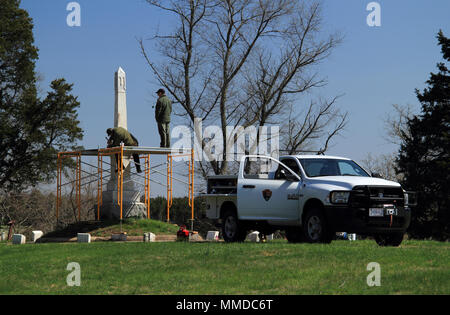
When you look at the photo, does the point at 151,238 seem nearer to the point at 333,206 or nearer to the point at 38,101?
the point at 333,206

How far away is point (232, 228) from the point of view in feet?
61.0

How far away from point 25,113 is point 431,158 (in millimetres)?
24465

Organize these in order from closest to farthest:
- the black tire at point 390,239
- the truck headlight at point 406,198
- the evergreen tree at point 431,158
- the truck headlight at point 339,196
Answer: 1. the truck headlight at point 339,196
2. the truck headlight at point 406,198
3. the black tire at point 390,239
4. the evergreen tree at point 431,158

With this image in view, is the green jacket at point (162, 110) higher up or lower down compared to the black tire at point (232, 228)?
higher up

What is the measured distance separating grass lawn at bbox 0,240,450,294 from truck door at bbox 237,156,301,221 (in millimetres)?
1589

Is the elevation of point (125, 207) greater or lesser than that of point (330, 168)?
lesser

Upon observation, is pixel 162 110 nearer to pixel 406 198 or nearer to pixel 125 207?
pixel 125 207

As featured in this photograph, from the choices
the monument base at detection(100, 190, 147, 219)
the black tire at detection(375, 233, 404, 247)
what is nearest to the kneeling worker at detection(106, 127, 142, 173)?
the monument base at detection(100, 190, 147, 219)

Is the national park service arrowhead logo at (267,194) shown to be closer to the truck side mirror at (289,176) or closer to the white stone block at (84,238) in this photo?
the truck side mirror at (289,176)

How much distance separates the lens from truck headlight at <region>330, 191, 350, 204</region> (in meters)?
15.4

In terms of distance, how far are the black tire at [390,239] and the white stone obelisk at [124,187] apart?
12.9 metres

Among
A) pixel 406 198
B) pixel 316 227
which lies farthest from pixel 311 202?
pixel 406 198

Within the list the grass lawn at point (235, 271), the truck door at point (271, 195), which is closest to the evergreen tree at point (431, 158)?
the truck door at point (271, 195)

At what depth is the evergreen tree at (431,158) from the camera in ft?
123
